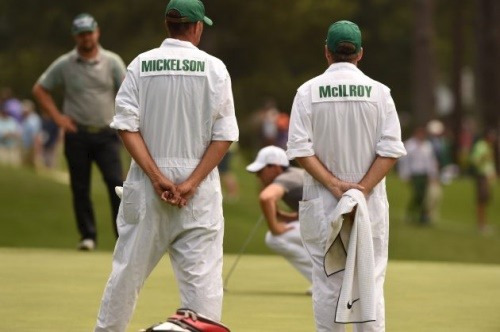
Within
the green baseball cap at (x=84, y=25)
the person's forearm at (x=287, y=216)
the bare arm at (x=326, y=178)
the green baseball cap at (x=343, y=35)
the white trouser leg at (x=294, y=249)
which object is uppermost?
the green baseball cap at (x=343, y=35)

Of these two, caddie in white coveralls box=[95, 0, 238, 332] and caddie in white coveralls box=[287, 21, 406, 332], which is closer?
caddie in white coveralls box=[95, 0, 238, 332]

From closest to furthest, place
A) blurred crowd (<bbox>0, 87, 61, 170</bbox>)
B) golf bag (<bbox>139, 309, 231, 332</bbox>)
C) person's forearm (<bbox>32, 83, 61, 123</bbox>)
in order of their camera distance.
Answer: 1. golf bag (<bbox>139, 309, 231, 332</bbox>)
2. person's forearm (<bbox>32, 83, 61, 123</bbox>)
3. blurred crowd (<bbox>0, 87, 61, 170</bbox>)

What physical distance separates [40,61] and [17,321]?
39458mm

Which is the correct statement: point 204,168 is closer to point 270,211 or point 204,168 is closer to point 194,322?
point 194,322

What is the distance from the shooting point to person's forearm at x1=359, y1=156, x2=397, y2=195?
30.7 ft

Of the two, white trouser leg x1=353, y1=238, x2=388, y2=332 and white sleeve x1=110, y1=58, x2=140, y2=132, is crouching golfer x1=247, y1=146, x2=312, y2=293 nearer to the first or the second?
white trouser leg x1=353, y1=238, x2=388, y2=332

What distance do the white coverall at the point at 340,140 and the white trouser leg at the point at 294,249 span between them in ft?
13.0

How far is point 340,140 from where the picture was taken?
30.8 feet

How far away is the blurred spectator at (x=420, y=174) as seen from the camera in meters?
33.3

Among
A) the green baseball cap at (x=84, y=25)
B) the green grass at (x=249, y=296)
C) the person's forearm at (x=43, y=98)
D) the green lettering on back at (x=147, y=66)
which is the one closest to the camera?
→ the green lettering on back at (x=147, y=66)

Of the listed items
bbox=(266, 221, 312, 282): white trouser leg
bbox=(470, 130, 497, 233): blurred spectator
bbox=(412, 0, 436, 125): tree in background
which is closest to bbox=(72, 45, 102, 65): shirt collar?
bbox=(266, 221, 312, 282): white trouser leg

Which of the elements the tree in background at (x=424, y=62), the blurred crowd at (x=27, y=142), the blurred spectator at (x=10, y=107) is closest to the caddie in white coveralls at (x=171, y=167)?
the blurred crowd at (x=27, y=142)

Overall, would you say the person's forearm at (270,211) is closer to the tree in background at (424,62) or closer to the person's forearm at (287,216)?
the person's forearm at (287,216)

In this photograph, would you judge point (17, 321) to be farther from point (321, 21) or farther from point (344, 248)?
point (321, 21)
